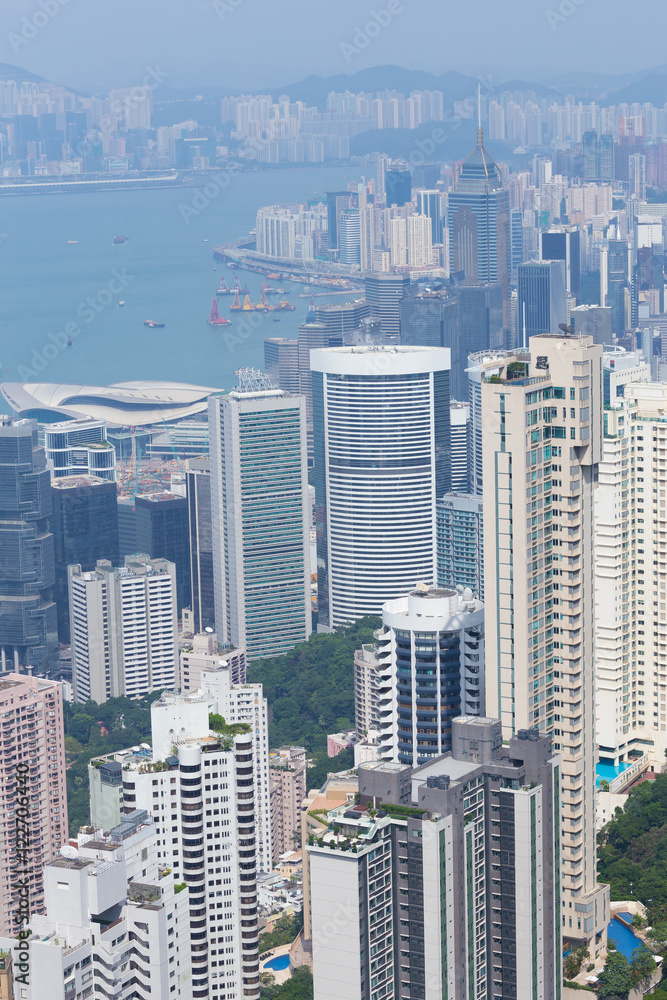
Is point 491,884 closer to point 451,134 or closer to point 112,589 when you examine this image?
point 112,589

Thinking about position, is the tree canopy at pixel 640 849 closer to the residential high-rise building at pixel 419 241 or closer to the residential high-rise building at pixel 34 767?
the residential high-rise building at pixel 34 767

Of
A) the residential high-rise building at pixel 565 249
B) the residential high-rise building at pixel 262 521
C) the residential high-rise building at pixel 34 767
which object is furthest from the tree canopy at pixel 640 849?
the residential high-rise building at pixel 565 249

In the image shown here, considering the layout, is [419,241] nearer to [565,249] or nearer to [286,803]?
[565,249]

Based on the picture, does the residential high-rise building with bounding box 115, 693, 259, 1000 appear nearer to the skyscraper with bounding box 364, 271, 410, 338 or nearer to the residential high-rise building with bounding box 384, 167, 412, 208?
the skyscraper with bounding box 364, 271, 410, 338

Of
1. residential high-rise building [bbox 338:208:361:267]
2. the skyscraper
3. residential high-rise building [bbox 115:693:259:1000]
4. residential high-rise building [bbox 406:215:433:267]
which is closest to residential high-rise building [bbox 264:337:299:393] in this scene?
the skyscraper

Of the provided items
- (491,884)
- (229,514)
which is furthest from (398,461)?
(491,884)
